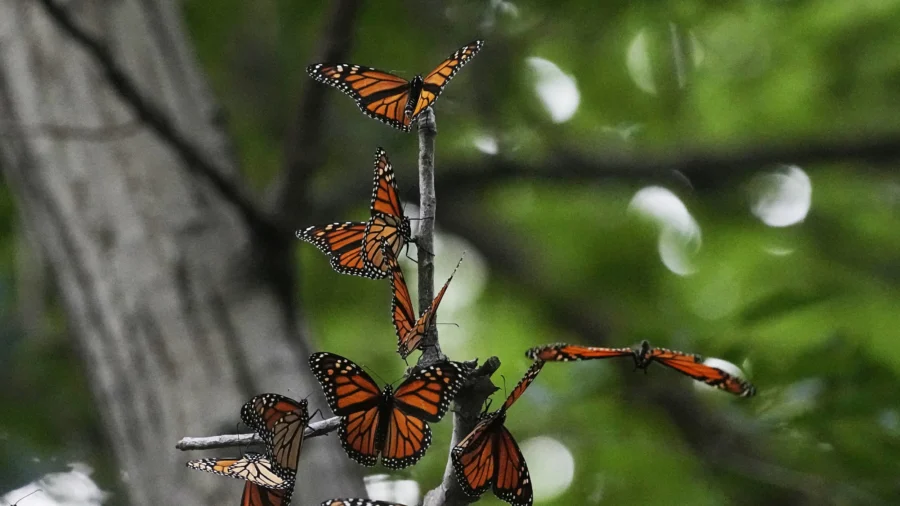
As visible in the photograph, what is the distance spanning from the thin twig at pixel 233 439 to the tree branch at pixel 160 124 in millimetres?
1543

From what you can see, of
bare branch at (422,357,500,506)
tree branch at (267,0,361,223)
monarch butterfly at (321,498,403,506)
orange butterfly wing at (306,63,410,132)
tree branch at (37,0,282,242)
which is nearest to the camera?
monarch butterfly at (321,498,403,506)

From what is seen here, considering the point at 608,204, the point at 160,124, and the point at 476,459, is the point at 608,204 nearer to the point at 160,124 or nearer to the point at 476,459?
the point at 160,124

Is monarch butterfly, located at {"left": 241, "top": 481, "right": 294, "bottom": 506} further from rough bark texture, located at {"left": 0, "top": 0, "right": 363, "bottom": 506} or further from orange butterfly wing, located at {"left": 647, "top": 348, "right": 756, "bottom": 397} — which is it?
rough bark texture, located at {"left": 0, "top": 0, "right": 363, "bottom": 506}

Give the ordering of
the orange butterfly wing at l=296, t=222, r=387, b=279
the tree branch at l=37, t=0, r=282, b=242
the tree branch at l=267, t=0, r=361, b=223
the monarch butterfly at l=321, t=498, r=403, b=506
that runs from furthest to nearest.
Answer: the tree branch at l=267, t=0, r=361, b=223
the tree branch at l=37, t=0, r=282, b=242
the orange butterfly wing at l=296, t=222, r=387, b=279
the monarch butterfly at l=321, t=498, r=403, b=506

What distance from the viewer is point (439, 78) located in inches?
31.0

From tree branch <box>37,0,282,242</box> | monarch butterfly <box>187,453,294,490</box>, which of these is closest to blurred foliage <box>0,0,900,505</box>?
tree branch <box>37,0,282,242</box>

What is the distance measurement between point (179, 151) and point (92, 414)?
4.47ft

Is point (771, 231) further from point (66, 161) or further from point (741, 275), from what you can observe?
point (66, 161)

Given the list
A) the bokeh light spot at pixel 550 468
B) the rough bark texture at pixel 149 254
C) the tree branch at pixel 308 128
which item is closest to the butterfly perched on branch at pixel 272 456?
the rough bark texture at pixel 149 254

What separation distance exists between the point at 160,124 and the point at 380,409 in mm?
1621

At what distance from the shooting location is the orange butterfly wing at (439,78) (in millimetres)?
730

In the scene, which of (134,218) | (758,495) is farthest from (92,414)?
(758,495)

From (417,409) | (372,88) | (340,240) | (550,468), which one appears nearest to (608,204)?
(550,468)

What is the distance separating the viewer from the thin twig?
0.57 meters
